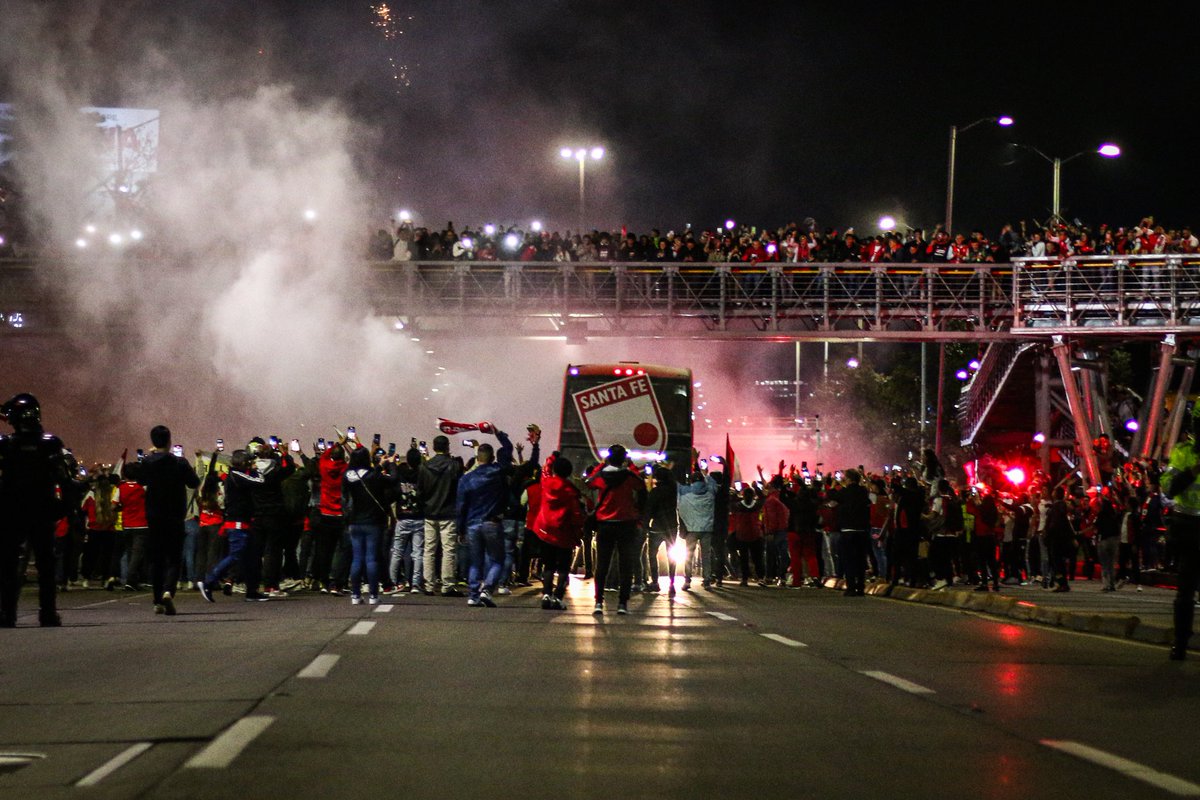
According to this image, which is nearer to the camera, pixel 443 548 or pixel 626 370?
pixel 443 548

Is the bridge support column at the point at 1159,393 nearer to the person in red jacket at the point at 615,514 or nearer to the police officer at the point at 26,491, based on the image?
the person in red jacket at the point at 615,514

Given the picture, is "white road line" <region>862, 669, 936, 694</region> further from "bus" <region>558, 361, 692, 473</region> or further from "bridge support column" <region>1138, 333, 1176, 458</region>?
"bridge support column" <region>1138, 333, 1176, 458</region>

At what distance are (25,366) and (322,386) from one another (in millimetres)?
10444

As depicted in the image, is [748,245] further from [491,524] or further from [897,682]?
[897,682]

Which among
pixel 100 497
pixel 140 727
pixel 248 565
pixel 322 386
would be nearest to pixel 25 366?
pixel 322 386

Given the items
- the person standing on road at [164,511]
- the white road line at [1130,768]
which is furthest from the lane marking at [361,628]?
the white road line at [1130,768]

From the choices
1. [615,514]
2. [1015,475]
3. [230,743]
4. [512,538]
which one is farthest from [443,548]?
[1015,475]

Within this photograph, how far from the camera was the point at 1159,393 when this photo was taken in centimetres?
3731

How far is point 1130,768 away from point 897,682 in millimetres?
3221

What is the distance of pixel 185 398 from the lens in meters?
48.8

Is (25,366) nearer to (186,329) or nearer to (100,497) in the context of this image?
(186,329)

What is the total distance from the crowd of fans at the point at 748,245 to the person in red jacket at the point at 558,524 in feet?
76.6

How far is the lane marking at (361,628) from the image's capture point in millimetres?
12836

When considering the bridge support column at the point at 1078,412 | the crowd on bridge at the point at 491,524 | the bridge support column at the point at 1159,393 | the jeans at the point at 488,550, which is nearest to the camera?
the crowd on bridge at the point at 491,524
